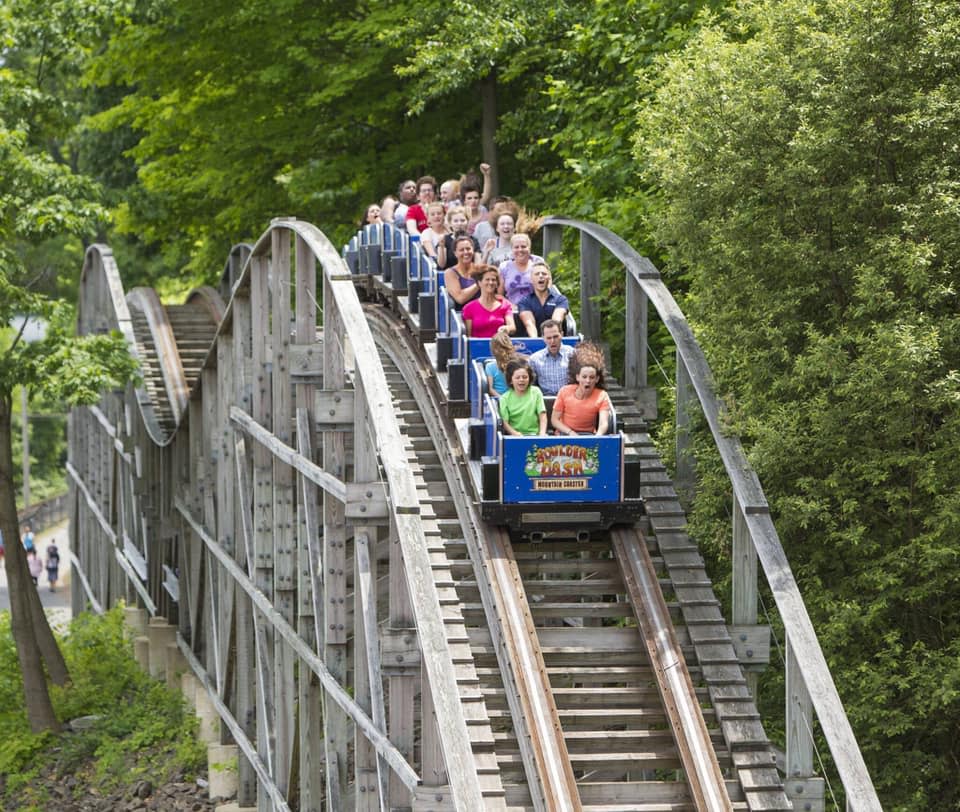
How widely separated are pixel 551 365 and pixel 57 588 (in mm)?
38939

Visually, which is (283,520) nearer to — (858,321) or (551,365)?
(551,365)

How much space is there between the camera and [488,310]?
51.2 feet

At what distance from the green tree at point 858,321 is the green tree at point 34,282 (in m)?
10.7

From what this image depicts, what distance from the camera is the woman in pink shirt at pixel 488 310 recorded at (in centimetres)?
1556

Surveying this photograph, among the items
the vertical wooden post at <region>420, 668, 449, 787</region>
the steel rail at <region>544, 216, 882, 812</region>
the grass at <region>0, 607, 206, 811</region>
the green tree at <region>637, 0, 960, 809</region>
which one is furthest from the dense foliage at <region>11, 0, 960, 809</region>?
the grass at <region>0, 607, 206, 811</region>

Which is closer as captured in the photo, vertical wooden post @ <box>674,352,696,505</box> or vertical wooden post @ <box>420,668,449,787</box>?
vertical wooden post @ <box>420,668,449,787</box>

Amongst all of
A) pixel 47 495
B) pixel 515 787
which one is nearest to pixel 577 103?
pixel 515 787

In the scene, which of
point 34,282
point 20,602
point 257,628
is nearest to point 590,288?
point 257,628

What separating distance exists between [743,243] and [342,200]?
16.1m

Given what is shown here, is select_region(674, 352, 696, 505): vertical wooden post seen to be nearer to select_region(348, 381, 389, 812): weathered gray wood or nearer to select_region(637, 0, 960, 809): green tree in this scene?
select_region(637, 0, 960, 809): green tree

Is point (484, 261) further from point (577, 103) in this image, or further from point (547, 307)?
point (577, 103)

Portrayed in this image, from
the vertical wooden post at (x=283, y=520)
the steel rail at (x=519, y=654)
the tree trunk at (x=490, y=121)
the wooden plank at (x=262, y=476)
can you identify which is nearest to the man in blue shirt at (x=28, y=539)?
the tree trunk at (x=490, y=121)

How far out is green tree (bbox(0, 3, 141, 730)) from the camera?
69.9ft

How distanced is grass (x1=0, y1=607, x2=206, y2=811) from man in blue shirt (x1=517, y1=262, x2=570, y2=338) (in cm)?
970
